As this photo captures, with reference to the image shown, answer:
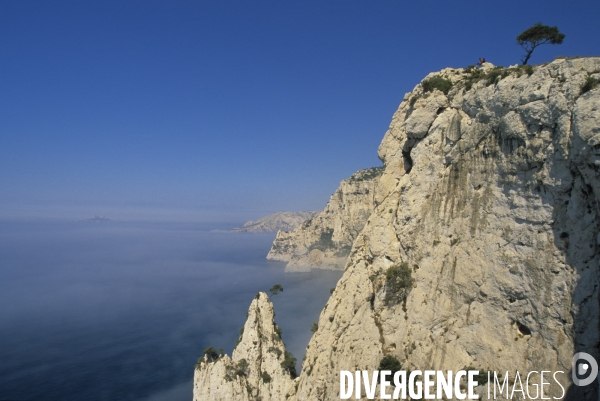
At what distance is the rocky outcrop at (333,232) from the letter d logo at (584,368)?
9865 centimetres

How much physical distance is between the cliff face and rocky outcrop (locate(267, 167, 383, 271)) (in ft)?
304

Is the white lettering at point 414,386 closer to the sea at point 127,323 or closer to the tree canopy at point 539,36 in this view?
the tree canopy at point 539,36

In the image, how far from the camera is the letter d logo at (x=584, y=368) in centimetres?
1262

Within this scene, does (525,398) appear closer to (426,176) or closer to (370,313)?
(370,313)

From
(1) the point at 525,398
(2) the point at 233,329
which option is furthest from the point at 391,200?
(2) the point at 233,329

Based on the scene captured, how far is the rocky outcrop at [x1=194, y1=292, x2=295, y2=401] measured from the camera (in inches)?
1242

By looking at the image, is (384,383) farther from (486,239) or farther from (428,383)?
(486,239)

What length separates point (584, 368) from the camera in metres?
Answer: 12.8

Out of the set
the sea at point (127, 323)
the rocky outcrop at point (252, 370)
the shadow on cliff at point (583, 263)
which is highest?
the shadow on cliff at point (583, 263)

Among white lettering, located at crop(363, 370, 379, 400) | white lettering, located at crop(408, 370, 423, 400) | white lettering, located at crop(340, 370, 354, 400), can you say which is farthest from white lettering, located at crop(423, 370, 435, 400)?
white lettering, located at crop(340, 370, 354, 400)

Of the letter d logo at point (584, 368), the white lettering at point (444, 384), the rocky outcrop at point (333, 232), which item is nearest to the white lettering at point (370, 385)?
the white lettering at point (444, 384)

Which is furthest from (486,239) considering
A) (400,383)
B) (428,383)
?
(400,383)

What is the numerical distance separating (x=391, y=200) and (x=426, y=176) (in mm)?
2767

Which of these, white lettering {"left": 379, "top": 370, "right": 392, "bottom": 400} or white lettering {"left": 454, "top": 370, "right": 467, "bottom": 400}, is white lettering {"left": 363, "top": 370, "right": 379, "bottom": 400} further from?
white lettering {"left": 454, "top": 370, "right": 467, "bottom": 400}
